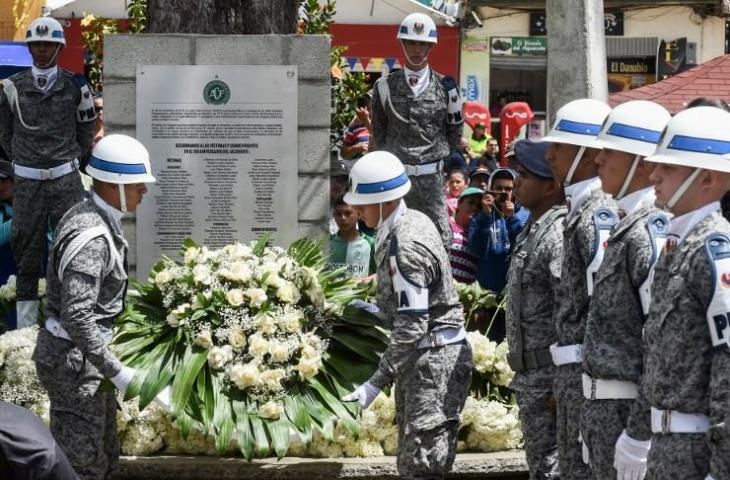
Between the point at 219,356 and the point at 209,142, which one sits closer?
the point at 219,356

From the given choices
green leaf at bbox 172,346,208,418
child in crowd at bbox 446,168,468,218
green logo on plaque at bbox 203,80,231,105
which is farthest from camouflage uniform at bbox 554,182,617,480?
child in crowd at bbox 446,168,468,218

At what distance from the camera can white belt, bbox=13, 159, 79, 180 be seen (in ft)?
32.9

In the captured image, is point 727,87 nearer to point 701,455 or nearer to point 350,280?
point 350,280

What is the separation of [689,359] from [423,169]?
18.7ft

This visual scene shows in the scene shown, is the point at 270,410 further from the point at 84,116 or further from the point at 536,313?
the point at 84,116

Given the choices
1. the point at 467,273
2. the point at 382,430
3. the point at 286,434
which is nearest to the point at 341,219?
the point at 467,273

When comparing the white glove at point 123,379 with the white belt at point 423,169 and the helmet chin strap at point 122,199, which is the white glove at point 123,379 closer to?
the helmet chin strap at point 122,199

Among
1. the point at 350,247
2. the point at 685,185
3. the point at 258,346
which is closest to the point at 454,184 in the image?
the point at 350,247

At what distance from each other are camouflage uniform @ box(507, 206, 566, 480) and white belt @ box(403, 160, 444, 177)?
11.0 ft

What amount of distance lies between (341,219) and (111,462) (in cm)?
314

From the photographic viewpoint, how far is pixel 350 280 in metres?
8.45

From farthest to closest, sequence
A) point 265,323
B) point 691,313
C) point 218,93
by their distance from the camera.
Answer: point 218,93 < point 265,323 < point 691,313

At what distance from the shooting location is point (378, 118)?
10.6 meters

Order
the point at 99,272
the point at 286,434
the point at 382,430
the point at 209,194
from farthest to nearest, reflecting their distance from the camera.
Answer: the point at 209,194 → the point at 382,430 → the point at 286,434 → the point at 99,272
